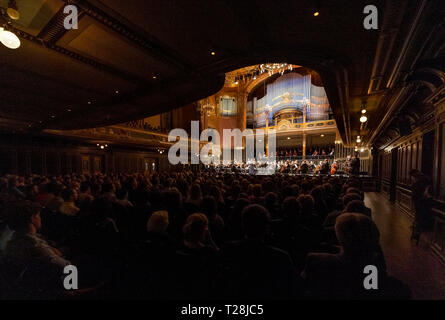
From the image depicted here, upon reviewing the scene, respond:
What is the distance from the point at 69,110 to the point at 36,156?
21.6 ft

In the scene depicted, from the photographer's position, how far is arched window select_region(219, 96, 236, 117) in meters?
22.3

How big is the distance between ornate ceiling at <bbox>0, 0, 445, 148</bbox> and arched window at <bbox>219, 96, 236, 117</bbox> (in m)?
17.7

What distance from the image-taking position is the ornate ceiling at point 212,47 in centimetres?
222

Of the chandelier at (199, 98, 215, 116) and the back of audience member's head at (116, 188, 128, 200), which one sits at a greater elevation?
the chandelier at (199, 98, 215, 116)

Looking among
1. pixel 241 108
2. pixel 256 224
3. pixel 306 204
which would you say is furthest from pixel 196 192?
pixel 241 108

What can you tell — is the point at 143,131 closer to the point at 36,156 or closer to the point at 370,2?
the point at 36,156

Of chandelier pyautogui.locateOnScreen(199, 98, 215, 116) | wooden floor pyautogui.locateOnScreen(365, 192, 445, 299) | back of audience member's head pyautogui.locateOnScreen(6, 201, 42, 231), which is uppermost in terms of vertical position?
chandelier pyautogui.locateOnScreen(199, 98, 215, 116)

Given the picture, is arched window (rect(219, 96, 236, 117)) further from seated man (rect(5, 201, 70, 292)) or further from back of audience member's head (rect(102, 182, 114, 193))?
seated man (rect(5, 201, 70, 292))

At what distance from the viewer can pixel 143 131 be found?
13.2 metres

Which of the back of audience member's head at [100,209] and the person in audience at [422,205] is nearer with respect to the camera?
the back of audience member's head at [100,209]

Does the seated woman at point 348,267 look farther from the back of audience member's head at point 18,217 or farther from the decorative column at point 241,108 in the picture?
the decorative column at point 241,108

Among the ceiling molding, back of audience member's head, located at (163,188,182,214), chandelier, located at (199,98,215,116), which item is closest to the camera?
the ceiling molding

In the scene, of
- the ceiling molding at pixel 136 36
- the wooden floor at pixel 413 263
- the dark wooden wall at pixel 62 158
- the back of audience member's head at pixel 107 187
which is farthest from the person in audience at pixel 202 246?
the dark wooden wall at pixel 62 158

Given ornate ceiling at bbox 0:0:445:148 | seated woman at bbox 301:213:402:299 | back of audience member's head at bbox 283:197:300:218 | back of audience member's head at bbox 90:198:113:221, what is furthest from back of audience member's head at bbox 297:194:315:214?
back of audience member's head at bbox 90:198:113:221
